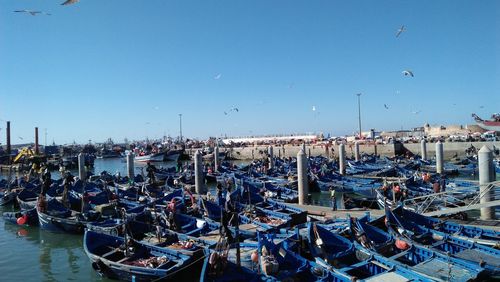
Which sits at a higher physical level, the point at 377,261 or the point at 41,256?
the point at 377,261

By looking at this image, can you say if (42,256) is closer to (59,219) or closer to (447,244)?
(59,219)

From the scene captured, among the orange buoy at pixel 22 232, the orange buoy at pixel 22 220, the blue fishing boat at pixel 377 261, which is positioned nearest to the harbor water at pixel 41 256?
the orange buoy at pixel 22 232

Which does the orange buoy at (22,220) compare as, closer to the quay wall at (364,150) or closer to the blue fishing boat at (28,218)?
the blue fishing boat at (28,218)

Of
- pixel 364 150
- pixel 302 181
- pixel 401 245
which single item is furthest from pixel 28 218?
pixel 364 150

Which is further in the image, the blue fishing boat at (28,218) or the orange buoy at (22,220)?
the blue fishing boat at (28,218)

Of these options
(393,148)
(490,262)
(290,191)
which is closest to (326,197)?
(290,191)

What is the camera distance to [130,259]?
1667cm

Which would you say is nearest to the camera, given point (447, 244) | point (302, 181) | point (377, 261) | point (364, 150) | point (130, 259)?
point (377, 261)

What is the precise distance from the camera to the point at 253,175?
43.6 m

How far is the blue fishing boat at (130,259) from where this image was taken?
15.2 meters

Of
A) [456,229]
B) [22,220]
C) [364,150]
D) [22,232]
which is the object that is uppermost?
[364,150]

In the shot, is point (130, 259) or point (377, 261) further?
point (130, 259)

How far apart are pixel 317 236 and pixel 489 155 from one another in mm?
11706

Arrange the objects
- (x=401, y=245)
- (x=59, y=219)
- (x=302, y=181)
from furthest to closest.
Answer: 1. (x=302, y=181)
2. (x=59, y=219)
3. (x=401, y=245)
